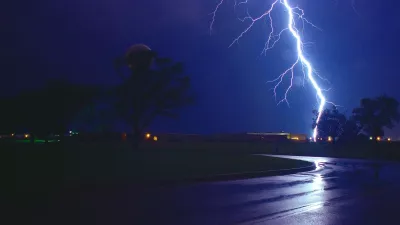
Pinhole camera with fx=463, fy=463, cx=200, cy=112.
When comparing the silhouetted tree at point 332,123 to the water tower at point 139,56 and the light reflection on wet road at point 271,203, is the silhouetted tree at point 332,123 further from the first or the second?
the light reflection on wet road at point 271,203

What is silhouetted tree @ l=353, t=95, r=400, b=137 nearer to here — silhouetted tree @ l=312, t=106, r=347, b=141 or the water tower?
silhouetted tree @ l=312, t=106, r=347, b=141

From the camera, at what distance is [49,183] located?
14406 millimetres

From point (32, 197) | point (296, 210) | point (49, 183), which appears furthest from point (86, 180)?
point (296, 210)

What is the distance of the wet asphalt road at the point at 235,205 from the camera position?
9.15m

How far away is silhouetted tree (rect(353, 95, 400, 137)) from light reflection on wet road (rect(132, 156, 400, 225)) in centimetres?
5671

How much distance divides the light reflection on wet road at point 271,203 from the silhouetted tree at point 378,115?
56713mm

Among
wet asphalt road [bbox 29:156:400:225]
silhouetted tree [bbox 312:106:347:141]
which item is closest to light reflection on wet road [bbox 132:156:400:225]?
wet asphalt road [bbox 29:156:400:225]

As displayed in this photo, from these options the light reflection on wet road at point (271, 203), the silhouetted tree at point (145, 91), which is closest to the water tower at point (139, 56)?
the silhouetted tree at point (145, 91)

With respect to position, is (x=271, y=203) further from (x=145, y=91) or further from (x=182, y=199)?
(x=145, y=91)

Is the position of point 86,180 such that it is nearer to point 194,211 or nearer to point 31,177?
point 31,177

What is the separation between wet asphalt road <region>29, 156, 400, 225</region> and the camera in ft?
30.0

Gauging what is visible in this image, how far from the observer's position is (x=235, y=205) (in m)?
11.1

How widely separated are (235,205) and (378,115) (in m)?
65.6

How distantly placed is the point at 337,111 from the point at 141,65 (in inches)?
1556
